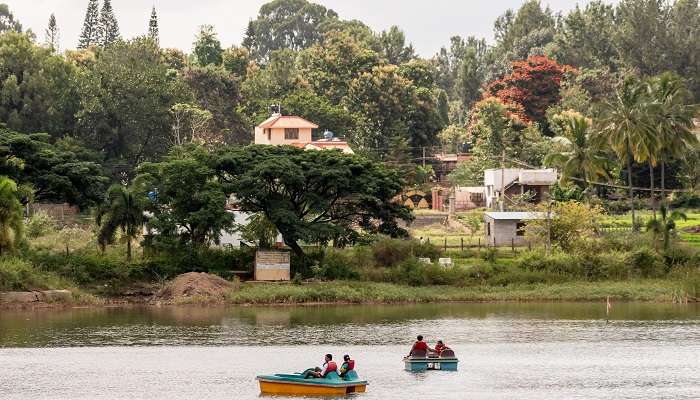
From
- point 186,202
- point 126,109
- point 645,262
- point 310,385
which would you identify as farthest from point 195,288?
point 126,109

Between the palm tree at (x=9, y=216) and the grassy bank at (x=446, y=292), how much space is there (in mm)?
13845

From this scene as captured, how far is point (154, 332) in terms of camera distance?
241ft

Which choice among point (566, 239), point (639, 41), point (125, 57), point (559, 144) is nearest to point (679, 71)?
point (639, 41)

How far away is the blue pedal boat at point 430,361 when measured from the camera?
61.6m

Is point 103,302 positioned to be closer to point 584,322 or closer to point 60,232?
point 60,232

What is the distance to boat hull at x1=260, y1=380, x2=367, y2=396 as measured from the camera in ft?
181

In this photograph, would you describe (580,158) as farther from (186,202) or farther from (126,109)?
(126,109)

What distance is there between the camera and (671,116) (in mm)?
109750

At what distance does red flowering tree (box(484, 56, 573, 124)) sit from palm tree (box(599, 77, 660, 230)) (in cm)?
6195

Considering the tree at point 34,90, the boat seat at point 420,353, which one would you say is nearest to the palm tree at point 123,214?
the boat seat at point 420,353

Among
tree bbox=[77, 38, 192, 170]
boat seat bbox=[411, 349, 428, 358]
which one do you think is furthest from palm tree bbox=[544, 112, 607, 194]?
boat seat bbox=[411, 349, 428, 358]

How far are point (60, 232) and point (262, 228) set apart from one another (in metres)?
16.6

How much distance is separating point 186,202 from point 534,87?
90.6 metres

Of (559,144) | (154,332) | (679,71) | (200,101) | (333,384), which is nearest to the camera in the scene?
(333,384)
